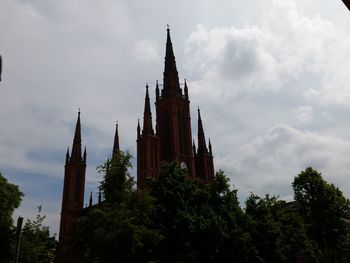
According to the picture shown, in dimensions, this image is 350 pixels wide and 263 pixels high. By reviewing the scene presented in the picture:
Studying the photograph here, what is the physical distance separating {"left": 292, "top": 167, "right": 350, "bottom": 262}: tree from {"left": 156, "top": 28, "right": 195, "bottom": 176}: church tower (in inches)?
1093

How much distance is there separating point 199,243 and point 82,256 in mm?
8189

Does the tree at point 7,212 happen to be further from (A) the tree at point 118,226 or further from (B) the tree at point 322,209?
(B) the tree at point 322,209

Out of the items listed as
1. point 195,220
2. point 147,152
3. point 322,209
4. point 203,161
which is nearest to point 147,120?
point 147,152

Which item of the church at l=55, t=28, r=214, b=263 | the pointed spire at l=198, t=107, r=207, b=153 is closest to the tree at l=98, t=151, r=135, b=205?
the church at l=55, t=28, r=214, b=263

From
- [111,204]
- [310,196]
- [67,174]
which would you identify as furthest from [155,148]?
[111,204]

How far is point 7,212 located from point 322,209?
32.6 meters

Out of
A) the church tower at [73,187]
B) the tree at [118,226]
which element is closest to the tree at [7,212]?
the tree at [118,226]

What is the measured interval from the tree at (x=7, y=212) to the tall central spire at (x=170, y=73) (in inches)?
1737

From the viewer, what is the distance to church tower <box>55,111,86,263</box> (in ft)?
278

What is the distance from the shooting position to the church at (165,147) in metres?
70.8

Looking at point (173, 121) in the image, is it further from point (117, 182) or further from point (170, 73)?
point (117, 182)

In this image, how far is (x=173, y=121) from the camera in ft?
242

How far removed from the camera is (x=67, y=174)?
88.5m

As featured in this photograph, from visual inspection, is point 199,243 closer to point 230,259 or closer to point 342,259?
point 230,259
